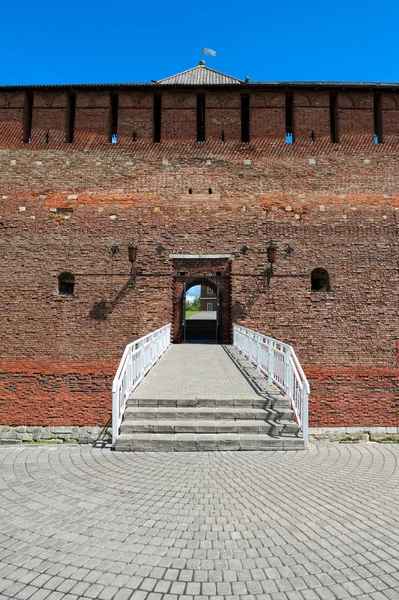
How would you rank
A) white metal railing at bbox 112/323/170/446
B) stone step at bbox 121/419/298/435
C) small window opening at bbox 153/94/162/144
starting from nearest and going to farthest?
white metal railing at bbox 112/323/170/446, stone step at bbox 121/419/298/435, small window opening at bbox 153/94/162/144

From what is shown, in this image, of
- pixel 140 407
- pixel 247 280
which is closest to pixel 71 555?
pixel 140 407

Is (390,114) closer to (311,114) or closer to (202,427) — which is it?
(311,114)

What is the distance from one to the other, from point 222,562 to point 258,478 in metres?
1.53

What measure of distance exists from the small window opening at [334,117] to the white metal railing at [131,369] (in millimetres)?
8495

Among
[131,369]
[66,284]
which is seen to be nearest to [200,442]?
[131,369]

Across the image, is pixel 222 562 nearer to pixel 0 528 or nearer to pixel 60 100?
pixel 0 528

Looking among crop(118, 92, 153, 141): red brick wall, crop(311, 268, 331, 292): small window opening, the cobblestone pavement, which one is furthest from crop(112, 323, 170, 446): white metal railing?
crop(118, 92, 153, 141): red brick wall

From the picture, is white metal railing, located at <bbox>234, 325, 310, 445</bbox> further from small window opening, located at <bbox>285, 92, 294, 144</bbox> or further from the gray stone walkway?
small window opening, located at <bbox>285, 92, 294, 144</bbox>

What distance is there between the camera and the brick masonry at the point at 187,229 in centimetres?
1011

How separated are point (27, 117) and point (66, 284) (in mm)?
5676

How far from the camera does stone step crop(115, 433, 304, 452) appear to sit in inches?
185

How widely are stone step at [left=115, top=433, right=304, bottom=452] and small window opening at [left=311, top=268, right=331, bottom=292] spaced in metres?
6.60

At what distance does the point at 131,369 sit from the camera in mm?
5930

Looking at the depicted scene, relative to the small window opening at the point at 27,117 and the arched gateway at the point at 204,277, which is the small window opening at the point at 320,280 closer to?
the arched gateway at the point at 204,277
